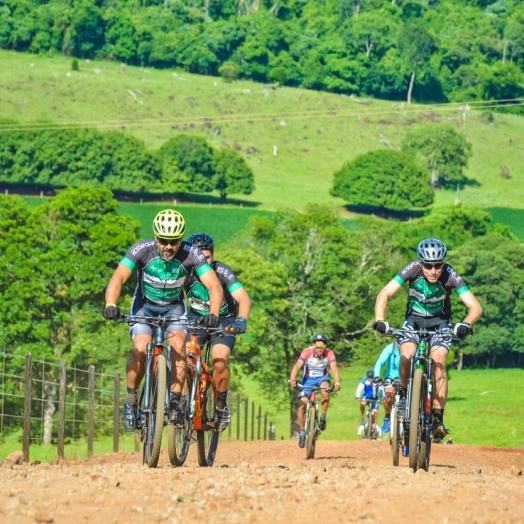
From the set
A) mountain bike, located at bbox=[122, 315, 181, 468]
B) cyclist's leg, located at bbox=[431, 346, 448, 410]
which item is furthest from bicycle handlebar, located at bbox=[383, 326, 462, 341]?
mountain bike, located at bbox=[122, 315, 181, 468]

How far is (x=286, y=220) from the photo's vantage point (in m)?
78.8

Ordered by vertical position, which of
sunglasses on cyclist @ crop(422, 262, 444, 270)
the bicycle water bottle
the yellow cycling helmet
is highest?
the yellow cycling helmet

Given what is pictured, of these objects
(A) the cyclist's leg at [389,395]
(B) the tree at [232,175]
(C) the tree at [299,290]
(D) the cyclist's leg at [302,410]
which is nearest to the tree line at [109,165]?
(B) the tree at [232,175]

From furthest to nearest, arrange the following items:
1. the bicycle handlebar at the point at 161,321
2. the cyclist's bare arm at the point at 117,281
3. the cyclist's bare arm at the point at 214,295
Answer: the cyclist's bare arm at the point at 214,295 < the cyclist's bare arm at the point at 117,281 < the bicycle handlebar at the point at 161,321

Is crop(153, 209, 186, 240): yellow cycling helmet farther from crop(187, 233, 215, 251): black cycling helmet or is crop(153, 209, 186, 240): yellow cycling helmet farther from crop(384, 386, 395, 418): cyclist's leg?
crop(384, 386, 395, 418): cyclist's leg

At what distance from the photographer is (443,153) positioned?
19300 cm

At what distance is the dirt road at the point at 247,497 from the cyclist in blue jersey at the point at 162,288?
965 millimetres

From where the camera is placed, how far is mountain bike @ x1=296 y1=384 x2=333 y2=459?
18.8m

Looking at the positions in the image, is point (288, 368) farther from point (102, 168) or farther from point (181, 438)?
point (102, 168)

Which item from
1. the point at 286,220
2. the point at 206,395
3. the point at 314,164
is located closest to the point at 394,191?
the point at 314,164

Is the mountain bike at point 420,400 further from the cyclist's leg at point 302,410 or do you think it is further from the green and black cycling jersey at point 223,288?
the cyclist's leg at point 302,410

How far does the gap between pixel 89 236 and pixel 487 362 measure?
5360 cm

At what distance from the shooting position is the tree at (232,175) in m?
172

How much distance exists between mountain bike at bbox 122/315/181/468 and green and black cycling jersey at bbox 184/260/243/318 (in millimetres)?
1594
